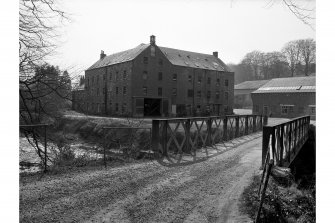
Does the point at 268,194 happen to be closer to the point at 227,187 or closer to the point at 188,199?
the point at 227,187

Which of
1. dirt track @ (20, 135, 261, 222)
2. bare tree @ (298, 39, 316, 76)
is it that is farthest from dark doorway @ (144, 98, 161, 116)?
dirt track @ (20, 135, 261, 222)

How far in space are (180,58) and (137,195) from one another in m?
37.4

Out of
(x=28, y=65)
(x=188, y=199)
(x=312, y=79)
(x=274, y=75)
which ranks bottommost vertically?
(x=188, y=199)

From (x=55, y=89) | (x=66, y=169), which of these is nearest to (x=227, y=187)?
(x=66, y=169)

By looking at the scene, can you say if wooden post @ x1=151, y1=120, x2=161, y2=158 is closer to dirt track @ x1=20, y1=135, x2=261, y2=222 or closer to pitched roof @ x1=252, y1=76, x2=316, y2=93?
dirt track @ x1=20, y1=135, x2=261, y2=222

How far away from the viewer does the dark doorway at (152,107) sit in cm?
3500

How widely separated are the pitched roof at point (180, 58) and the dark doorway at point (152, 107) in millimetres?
6389

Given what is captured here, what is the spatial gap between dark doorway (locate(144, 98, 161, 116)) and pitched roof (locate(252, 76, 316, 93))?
18519mm

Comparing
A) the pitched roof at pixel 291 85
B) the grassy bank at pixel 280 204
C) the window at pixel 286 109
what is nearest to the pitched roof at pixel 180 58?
the pitched roof at pixel 291 85

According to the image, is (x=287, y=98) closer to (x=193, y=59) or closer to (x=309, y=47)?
(x=193, y=59)

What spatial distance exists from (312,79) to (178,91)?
1993 cm

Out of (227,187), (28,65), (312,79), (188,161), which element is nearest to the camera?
(227,187)

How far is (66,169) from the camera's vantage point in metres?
6.14

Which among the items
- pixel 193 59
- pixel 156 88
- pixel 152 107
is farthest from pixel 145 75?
pixel 193 59
